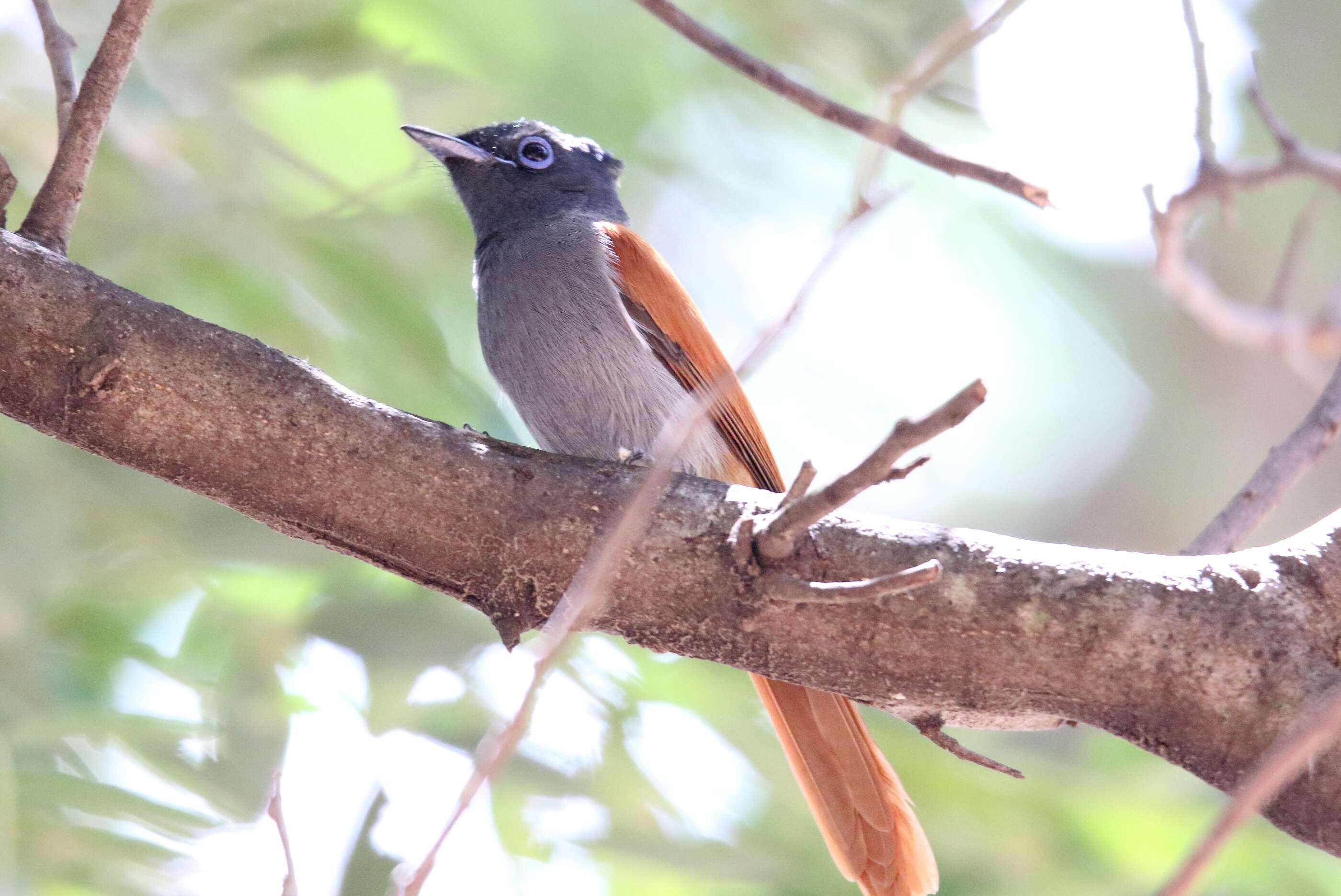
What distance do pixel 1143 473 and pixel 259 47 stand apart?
20.0ft

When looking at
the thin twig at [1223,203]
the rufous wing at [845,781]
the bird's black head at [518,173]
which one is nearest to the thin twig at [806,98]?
the thin twig at [1223,203]

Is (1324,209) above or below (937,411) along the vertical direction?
above

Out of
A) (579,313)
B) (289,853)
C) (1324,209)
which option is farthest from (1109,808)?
(1324,209)

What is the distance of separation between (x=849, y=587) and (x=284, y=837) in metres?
0.86

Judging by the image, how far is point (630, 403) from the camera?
341cm

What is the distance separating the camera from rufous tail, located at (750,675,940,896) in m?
2.81

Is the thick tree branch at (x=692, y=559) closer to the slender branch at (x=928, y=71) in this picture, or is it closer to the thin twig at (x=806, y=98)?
the slender branch at (x=928, y=71)

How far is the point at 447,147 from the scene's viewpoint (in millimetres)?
4109

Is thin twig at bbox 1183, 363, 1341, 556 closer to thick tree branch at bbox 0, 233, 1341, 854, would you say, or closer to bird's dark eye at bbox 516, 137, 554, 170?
thick tree branch at bbox 0, 233, 1341, 854

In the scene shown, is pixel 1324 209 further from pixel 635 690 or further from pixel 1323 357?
pixel 635 690

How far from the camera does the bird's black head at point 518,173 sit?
4.09 m

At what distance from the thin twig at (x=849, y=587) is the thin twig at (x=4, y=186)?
1.68 meters

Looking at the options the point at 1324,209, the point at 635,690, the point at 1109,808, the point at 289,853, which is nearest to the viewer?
the point at 289,853

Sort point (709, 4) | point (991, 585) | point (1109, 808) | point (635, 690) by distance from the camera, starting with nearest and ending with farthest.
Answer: point (991, 585), point (635, 690), point (1109, 808), point (709, 4)
